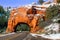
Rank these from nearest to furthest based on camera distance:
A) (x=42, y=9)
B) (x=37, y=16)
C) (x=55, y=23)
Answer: (x=55, y=23), (x=37, y=16), (x=42, y=9)

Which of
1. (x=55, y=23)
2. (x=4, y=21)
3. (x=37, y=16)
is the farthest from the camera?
(x=4, y=21)

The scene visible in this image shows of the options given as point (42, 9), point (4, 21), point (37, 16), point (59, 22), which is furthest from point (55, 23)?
point (4, 21)

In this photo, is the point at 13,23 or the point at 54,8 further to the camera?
the point at 13,23

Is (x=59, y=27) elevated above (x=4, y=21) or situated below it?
above

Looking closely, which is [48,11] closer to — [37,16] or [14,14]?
[37,16]

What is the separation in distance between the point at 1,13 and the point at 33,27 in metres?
43.6

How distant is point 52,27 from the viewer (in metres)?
33.8

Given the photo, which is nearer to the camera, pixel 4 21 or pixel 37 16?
pixel 37 16

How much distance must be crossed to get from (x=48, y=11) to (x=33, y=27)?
7.11 m

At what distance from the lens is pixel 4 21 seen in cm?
8081

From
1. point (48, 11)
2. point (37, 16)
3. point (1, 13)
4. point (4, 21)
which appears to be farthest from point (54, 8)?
point (1, 13)

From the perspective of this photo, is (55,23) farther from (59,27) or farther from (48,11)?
(48,11)

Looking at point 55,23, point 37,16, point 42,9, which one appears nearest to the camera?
point 55,23

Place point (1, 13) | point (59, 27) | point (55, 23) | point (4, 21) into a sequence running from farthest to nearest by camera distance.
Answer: point (1, 13), point (4, 21), point (55, 23), point (59, 27)
